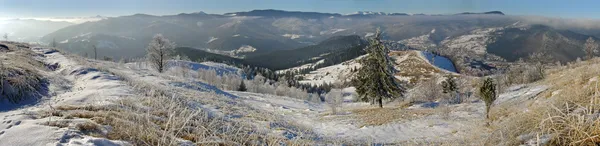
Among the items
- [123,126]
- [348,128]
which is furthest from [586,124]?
[348,128]

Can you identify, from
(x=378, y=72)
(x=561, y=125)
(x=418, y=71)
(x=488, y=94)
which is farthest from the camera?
(x=418, y=71)

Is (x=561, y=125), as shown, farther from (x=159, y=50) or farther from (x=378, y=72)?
(x=159, y=50)

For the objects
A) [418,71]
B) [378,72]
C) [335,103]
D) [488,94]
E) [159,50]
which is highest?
[159,50]

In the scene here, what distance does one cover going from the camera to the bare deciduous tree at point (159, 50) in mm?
55381

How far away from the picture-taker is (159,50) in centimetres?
5622

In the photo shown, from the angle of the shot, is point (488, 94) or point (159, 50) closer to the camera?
point (488, 94)

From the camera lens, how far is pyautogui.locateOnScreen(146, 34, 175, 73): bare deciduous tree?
5538cm

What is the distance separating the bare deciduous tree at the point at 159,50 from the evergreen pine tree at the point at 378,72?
3320cm

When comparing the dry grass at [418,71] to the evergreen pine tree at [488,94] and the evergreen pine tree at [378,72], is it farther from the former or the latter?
the evergreen pine tree at [488,94]

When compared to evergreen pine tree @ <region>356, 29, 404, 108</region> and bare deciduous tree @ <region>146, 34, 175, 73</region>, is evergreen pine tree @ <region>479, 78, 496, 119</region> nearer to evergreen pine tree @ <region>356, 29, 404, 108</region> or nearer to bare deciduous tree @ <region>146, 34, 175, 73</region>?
evergreen pine tree @ <region>356, 29, 404, 108</region>

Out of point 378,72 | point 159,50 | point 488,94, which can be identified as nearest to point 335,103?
point 378,72

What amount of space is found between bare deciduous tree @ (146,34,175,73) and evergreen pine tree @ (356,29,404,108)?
33.2 meters

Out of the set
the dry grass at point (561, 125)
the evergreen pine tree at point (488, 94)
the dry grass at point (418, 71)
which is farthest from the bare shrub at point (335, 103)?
the dry grass at point (418, 71)

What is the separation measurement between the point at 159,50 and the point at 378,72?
36.3 meters
